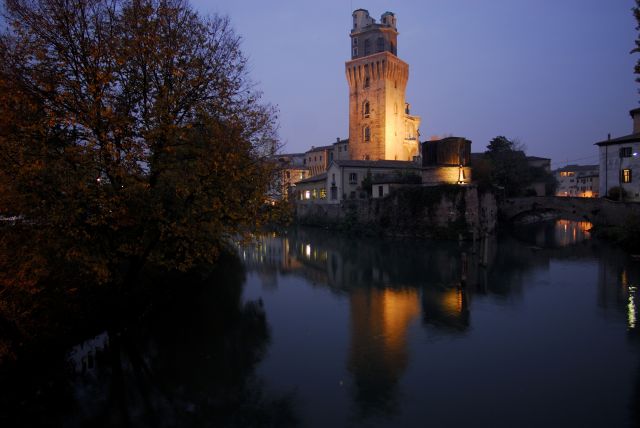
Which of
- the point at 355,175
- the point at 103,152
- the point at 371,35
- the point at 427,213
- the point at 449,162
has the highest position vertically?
the point at 371,35

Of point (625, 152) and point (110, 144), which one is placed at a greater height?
point (625, 152)

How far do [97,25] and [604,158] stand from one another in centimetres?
4486

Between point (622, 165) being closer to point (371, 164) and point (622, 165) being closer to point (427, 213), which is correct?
point (427, 213)

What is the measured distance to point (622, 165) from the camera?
40.3 m

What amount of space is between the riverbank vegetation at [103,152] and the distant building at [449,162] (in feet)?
107

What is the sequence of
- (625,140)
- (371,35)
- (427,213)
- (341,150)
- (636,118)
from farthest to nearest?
1. (341,150)
2. (371,35)
3. (636,118)
4. (427,213)
5. (625,140)

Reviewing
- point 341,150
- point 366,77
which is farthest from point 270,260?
point 341,150

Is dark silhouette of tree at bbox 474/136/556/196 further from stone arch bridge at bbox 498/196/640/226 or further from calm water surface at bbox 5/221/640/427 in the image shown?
calm water surface at bbox 5/221/640/427

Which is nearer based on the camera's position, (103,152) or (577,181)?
(103,152)

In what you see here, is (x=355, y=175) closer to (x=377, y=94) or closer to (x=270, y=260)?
(x=377, y=94)

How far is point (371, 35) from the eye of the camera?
Answer: 71812 millimetres

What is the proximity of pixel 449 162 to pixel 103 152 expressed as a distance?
37.2m

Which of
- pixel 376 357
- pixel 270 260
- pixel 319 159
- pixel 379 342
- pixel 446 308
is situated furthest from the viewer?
pixel 319 159

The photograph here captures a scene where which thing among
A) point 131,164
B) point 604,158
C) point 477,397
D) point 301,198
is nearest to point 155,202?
point 131,164
